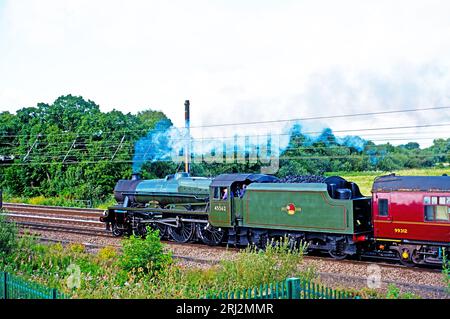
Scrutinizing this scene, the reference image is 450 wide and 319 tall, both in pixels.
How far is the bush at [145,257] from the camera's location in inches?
510

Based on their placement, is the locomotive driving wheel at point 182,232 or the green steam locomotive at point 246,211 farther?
the locomotive driving wheel at point 182,232

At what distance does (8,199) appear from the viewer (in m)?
43.7

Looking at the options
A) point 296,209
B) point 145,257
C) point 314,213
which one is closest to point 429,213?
point 314,213

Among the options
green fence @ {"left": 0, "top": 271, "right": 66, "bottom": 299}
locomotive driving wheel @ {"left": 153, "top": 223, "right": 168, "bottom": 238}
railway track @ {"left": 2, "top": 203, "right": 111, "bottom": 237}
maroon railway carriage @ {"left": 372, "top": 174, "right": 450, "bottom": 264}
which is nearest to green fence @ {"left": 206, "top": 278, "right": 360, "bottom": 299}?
green fence @ {"left": 0, "top": 271, "right": 66, "bottom": 299}

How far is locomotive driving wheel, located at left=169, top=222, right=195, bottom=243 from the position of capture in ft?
67.7

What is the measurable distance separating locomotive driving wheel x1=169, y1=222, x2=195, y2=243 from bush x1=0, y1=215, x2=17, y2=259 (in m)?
6.67

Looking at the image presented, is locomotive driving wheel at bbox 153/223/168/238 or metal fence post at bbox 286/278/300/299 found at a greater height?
metal fence post at bbox 286/278/300/299

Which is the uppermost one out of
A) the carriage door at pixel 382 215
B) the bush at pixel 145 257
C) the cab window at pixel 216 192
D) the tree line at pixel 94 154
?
the tree line at pixel 94 154

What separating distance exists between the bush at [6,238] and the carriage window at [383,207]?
35.8 ft

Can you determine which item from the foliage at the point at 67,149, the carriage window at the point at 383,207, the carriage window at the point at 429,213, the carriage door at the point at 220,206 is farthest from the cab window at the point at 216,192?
the foliage at the point at 67,149

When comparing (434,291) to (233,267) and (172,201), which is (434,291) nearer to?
(233,267)

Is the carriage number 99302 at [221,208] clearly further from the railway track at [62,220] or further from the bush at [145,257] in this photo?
the railway track at [62,220]

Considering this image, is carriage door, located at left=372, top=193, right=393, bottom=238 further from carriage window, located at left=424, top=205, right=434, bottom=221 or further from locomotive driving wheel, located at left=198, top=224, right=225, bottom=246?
locomotive driving wheel, located at left=198, top=224, right=225, bottom=246
